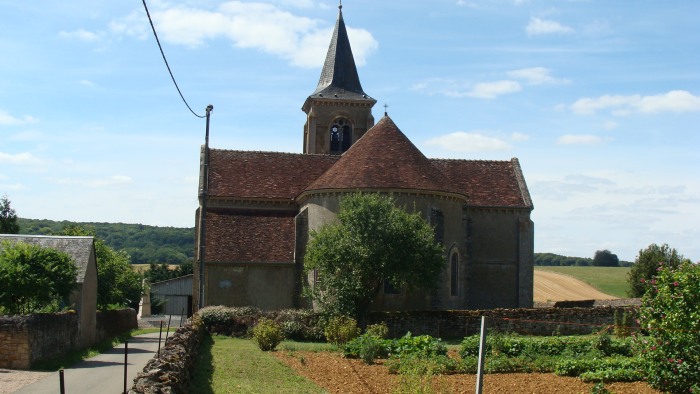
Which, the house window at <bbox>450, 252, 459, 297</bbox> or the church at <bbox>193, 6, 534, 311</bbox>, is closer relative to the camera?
the church at <bbox>193, 6, 534, 311</bbox>

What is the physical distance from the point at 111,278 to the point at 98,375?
21215mm

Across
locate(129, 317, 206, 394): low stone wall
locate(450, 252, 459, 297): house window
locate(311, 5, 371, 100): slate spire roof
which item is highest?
locate(311, 5, 371, 100): slate spire roof

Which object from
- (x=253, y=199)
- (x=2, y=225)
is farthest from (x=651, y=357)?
(x=2, y=225)

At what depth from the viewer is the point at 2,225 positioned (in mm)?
60938

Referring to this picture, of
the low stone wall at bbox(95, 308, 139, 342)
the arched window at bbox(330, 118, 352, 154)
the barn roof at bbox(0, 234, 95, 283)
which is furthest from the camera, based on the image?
the arched window at bbox(330, 118, 352, 154)

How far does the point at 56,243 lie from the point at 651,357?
2145 centimetres

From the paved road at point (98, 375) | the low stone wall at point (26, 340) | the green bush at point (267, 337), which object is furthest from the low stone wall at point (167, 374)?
the green bush at point (267, 337)

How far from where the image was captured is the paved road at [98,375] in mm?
17609

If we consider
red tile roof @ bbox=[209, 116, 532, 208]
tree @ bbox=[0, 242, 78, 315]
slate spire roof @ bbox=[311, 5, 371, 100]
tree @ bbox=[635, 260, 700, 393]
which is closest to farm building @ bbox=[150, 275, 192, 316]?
slate spire roof @ bbox=[311, 5, 371, 100]

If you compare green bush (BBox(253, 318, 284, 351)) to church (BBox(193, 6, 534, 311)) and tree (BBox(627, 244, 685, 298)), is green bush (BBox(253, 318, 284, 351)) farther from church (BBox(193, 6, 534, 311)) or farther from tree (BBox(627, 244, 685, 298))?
tree (BBox(627, 244, 685, 298))

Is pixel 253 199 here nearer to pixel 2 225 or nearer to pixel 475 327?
pixel 475 327

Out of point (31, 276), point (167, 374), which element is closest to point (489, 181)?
point (31, 276)

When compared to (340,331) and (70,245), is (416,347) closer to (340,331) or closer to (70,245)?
(340,331)

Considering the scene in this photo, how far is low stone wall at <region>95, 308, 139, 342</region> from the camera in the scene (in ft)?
110
